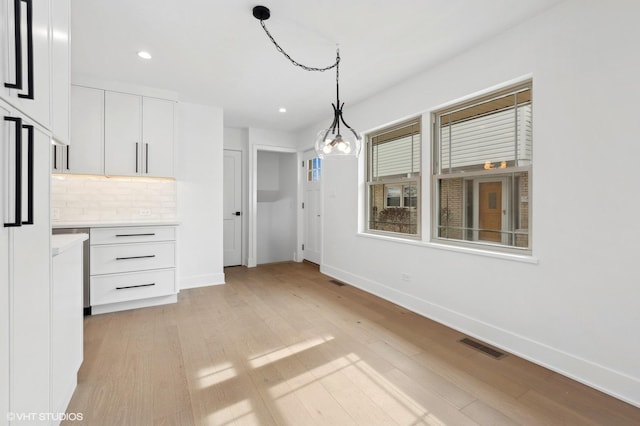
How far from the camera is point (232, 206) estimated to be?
5387 millimetres

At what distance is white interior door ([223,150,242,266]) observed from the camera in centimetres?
531

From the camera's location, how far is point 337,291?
12.9 ft

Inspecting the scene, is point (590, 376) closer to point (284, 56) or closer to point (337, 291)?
point (337, 291)

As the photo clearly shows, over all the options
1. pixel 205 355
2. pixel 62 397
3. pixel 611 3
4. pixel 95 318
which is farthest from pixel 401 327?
pixel 95 318

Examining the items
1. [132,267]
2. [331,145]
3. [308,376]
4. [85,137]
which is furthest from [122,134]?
[308,376]

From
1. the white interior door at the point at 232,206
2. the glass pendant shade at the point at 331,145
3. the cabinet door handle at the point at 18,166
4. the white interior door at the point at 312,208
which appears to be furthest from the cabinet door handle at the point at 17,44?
the white interior door at the point at 312,208

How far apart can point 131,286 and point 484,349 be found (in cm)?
350

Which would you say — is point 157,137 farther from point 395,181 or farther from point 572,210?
point 572,210

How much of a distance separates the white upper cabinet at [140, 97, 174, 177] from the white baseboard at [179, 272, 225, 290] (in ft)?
4.88

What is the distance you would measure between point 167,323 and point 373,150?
3.16 meters

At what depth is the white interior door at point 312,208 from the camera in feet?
18.0

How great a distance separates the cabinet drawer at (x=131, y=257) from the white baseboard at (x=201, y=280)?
2.56ft

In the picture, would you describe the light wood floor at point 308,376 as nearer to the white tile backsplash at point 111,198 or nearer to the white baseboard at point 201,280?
the white baseboard at point 201,280

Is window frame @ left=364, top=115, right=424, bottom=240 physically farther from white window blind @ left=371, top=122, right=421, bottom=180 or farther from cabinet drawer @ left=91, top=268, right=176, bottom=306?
cabinet drawer @ left=91, top=268, right=176, bottom=306
